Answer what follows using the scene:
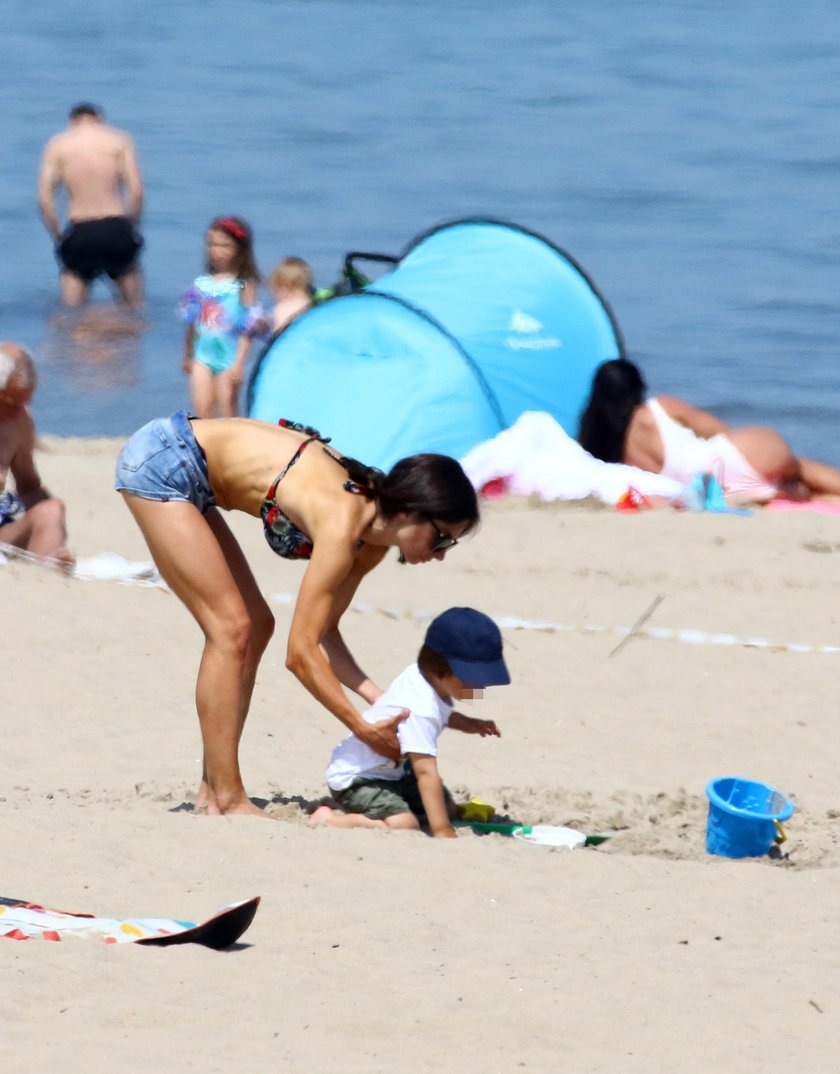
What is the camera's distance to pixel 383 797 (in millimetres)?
4789

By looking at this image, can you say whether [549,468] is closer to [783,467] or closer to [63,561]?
[783,467]

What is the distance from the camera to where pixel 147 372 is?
46.2 feet

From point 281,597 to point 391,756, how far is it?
9.44 feet

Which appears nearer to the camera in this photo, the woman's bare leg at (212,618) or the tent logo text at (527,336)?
the woman's bare leg at (212,618)

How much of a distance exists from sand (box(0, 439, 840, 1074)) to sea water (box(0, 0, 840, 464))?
17.8 feet

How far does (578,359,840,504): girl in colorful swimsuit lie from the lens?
9289 millimetres

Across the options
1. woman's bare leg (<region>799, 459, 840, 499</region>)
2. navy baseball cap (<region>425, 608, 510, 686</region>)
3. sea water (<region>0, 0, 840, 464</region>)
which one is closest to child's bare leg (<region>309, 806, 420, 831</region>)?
navy baseball cap (<region>425, 608, 510, 686</region>)

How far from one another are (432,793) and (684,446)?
5063 millimetres

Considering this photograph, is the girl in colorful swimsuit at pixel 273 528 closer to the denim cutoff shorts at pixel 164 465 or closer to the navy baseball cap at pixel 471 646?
the denim cutoff shorts at pixel 164 465

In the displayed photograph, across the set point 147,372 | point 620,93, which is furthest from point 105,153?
point 620,93

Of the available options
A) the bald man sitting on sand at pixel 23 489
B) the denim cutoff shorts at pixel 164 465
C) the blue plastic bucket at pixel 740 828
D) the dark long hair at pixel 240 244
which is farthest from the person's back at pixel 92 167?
the blue plastic bucket at pixel 740 828

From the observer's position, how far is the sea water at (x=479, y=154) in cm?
1514

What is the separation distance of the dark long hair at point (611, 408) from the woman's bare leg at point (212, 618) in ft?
16.2

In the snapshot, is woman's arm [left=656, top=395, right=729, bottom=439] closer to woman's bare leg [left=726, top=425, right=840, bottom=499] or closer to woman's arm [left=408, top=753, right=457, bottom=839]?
woman's bare leg [left=726, top=425, right=840, bottom=499]
